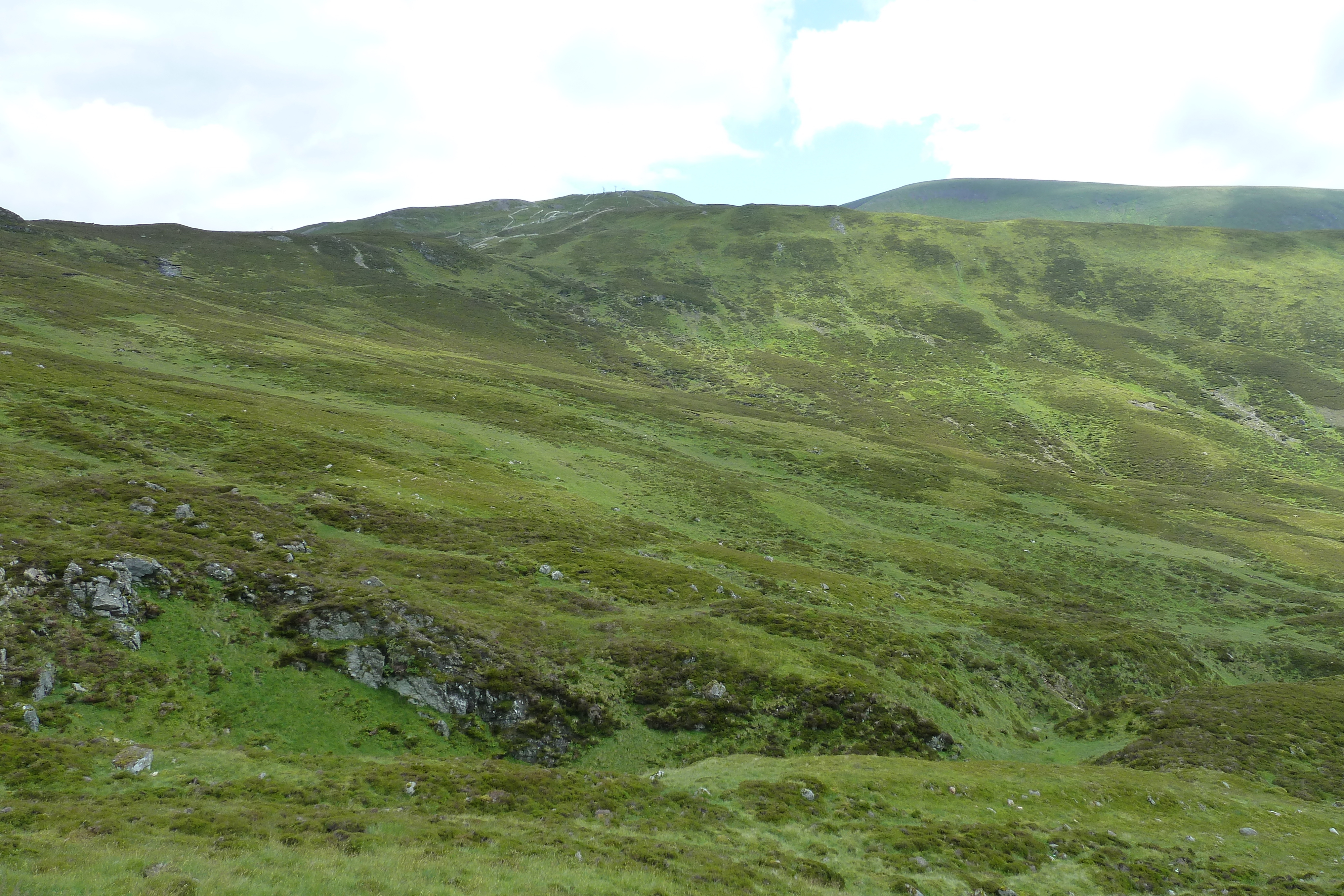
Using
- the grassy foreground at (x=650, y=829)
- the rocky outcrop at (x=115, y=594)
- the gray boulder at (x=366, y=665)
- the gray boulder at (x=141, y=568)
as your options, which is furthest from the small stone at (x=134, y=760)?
the gray boulder at (x=141, y=568)

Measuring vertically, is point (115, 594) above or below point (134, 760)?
above

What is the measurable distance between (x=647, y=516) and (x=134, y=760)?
4549 centimetres

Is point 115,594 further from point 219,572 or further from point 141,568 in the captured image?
point 219,572

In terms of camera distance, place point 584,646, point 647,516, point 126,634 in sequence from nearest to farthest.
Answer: point 126,634
point 584,646
point 647,516

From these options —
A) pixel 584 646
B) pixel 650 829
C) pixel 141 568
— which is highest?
pixel 141 568

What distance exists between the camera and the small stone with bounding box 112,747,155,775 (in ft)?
62.1

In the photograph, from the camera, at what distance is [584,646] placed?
33406 millimetres

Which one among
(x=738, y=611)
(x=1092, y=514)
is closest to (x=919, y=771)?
(x=738, y=611)

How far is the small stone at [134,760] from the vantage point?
1892 cm

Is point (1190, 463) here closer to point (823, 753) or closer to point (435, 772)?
point (823, 753)

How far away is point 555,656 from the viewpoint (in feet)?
105

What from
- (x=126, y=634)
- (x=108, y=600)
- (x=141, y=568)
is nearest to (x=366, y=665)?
(x=126, y=634)

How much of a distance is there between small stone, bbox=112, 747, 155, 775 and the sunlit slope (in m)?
3.50

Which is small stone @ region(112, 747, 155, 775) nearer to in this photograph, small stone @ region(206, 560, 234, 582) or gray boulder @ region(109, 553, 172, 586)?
gray boulder @ region(109, 553, 172, 586)
